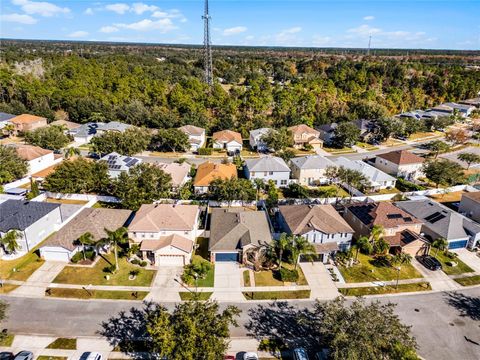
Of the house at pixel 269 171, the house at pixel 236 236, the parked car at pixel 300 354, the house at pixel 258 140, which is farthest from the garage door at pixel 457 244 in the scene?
the house at pixel 258 140

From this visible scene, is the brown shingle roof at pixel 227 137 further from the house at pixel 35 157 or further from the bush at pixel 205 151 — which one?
the house at pixel 35 157

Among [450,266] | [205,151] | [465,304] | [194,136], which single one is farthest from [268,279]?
[194,136]

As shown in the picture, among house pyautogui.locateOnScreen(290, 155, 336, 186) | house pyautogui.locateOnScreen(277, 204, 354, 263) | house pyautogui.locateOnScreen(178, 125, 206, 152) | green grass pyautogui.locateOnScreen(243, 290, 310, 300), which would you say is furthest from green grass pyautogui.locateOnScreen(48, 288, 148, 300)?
house pyautogui.locateOnScreen(178, 125, 206, 152)

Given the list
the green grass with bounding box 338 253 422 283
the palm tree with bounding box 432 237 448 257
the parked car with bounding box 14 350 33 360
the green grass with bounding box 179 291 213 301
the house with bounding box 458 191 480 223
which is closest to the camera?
the parked car with bounding box 14 350 33 360

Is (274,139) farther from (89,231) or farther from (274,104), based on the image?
(89,231)

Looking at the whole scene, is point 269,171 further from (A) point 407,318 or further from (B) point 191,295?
(A) point 407,318

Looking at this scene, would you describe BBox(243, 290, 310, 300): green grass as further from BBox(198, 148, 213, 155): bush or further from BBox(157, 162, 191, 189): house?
BBox(198, 148, 213, 155): bush
